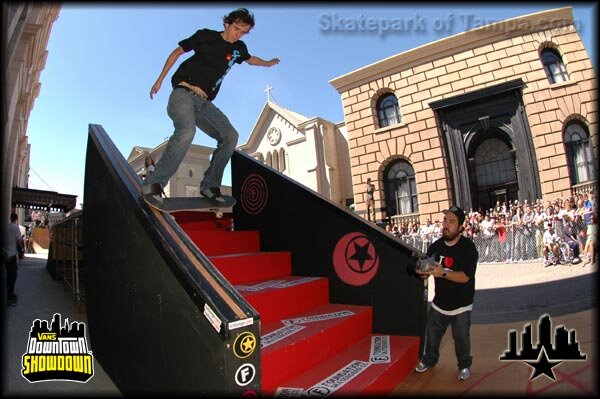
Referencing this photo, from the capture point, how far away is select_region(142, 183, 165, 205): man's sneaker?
2701 mm

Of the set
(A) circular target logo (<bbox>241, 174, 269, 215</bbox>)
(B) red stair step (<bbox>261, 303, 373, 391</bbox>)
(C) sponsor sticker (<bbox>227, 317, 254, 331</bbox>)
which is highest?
(A) circular target logo (<bbox>241, 174, 269, 215</bbox>)

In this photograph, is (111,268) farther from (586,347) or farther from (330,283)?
(586,347)

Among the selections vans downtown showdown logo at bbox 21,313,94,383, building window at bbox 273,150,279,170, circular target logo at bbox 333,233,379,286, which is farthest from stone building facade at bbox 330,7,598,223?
vans downtown showdown logo at bbox 21,313,94,383

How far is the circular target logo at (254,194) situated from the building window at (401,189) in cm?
1506

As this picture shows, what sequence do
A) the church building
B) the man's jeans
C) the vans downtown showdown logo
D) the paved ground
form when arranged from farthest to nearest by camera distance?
the church building, the man's jeans, the vans downtown showdown logo, the paved ground

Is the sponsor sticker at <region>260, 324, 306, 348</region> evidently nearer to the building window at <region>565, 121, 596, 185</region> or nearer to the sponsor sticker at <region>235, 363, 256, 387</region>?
the sponsor sticker at <region>235, 363, 256, 387</region>

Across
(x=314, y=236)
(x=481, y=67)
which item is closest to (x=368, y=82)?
(x=481, y=67)

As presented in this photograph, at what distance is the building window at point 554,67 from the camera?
51.5 feet

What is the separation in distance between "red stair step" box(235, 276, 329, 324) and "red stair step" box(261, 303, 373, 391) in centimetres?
9

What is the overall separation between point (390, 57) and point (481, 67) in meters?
4.74

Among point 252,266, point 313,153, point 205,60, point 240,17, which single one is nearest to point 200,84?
point 205,60

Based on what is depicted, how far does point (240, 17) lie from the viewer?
3.25 metres

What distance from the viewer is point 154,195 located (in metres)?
2.75

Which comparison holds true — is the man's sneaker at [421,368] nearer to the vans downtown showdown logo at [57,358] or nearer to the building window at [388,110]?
the vans downtown showdown logo at [57,358]
